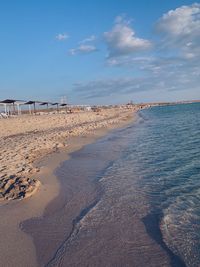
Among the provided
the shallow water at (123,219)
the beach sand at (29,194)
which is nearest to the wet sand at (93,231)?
the shallow water at (123,219)

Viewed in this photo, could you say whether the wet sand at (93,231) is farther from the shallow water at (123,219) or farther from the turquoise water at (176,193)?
the turquoise water at (176,193)

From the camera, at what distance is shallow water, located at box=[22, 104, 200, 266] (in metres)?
3.80

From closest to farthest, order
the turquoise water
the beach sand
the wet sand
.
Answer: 1. the wet sand
2. the beach sand
3. the turquoise water

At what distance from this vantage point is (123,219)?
4.98 metres

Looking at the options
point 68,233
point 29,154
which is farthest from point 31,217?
point 29,154

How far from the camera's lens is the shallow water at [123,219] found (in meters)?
3.80

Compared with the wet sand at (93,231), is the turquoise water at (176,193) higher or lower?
higher

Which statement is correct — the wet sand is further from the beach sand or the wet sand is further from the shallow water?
the beach sand

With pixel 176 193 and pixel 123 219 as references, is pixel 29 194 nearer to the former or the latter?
pixel 123 219

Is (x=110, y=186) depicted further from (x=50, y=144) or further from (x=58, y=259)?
Answer: (x=50, y=144)

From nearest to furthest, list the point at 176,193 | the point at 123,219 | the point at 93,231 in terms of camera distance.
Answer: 1. the point at 93,231
2. the point at 123,219
3. the point at 176,193

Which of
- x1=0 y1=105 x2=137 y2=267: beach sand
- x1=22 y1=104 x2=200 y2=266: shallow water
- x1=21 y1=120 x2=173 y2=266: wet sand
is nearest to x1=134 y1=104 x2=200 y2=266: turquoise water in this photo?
x1=22 y1=104 x2=200 y2=266: shallow water

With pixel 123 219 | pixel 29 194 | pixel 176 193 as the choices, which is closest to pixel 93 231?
pixel 123 219

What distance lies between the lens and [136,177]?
7766 millimetres
